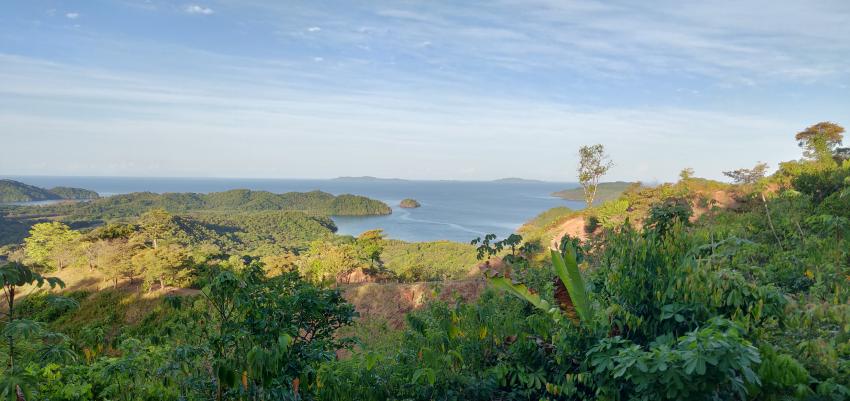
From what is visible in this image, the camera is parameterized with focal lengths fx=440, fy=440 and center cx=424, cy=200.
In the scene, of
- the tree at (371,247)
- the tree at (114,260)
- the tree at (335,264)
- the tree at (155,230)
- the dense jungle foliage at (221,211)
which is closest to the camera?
the tree at (114,260)

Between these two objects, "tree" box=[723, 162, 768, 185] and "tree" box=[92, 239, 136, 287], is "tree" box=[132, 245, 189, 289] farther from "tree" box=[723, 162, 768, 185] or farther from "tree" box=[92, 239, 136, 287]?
"tree" box=[723, 162, 768, 185]

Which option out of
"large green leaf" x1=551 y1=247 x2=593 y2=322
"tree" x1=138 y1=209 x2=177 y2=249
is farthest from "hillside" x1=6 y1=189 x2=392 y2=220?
"large green leaf" x1=551 y1=247 x2=593 y2=322

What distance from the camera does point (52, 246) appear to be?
25.9 m

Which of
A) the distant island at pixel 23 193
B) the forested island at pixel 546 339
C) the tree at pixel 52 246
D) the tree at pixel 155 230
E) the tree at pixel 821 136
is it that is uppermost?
the tree at pixel 821 136

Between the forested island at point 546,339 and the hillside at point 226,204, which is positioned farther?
the hillside at point 226,204

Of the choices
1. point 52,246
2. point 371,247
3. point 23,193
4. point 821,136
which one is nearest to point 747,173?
point 821,136

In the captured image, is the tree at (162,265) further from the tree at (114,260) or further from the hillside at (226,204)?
the hillside at (226,204)

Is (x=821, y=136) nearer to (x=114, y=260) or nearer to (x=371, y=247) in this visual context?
(x=371, y=247)

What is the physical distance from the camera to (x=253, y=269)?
128 inches

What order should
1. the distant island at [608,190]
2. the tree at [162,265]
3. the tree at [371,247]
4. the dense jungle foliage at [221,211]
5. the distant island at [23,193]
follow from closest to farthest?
the tree at [162,265] < the tree at [371,247] < the distant island at [608,190] < the dense jungle foliage at [221,211] < the distant island at [23,193]

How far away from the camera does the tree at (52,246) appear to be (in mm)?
21859

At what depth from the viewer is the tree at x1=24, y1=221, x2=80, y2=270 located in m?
21.9

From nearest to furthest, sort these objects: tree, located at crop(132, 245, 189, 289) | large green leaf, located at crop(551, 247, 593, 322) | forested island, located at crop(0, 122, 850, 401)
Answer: forested island, located at crop(0, 122, 850, 401) → large green leaf, located at crop(551, 247, 593, 322) → tree, located at crop(132, 245, 189, 289)

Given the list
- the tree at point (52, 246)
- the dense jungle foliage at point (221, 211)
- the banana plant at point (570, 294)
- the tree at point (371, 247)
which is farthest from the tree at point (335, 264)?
the dense jungle foliage at point (221, 211)
